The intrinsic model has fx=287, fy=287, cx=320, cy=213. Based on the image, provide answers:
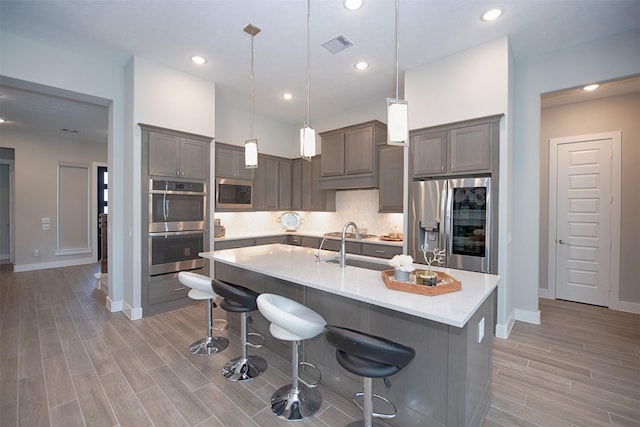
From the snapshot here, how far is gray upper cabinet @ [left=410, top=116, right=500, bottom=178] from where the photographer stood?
10.3ft

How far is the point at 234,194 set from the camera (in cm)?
497

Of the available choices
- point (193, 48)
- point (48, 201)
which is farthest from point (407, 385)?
point (48, 201)

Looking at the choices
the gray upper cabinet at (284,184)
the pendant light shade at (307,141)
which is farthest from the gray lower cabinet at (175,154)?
the pendant light shade at (307,141)

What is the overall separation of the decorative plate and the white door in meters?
4.47

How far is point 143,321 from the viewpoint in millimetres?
3516

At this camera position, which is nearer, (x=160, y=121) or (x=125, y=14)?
(x=125, y=14)

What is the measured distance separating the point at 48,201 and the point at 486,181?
28.3 feet

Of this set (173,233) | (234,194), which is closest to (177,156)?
(173,233)

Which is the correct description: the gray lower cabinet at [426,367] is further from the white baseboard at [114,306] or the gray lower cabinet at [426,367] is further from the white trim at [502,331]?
the white baseboard at [114,306]

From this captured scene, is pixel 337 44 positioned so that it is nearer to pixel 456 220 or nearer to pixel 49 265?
pixel 456 220

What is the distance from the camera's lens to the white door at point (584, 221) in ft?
13.2

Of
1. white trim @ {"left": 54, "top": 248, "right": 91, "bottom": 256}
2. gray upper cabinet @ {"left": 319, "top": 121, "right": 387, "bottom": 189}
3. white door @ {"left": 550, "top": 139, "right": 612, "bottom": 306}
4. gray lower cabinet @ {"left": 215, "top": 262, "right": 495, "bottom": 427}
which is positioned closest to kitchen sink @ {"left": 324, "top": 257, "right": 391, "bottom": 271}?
gray lower cabinet @ {"left": 215, "top": 262, "right": 495, "bottom": 427}

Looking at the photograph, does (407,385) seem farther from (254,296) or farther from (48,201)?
(48,201)

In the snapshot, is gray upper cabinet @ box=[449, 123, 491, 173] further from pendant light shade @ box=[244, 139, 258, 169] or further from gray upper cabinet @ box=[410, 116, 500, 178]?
pendant light shade @ box=[244, 139, 258, 169]
